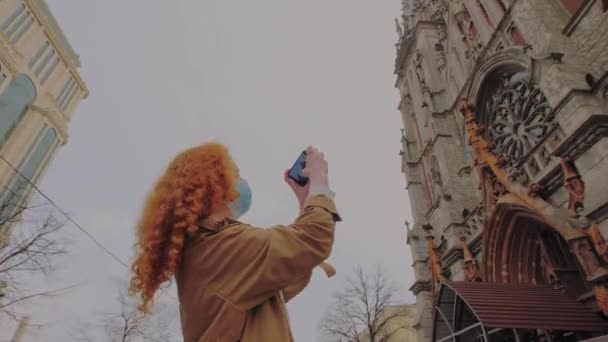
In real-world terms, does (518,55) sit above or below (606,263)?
above

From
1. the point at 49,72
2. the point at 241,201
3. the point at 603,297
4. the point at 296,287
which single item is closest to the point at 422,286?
the point at 603,297

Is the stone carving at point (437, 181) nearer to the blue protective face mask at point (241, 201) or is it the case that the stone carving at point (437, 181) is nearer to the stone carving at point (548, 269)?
the stone carving at point (548, 269)

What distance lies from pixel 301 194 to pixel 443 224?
37.6ft

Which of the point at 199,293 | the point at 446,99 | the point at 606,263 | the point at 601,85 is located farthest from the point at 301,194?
the point at 446,99

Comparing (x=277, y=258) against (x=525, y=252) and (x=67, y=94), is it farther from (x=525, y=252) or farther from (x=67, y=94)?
(x=67, y=94)

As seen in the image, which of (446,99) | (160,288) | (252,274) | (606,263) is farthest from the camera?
(446,99)

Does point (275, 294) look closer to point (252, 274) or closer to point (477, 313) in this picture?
point (252, 274)

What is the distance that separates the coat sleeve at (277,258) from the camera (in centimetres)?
140

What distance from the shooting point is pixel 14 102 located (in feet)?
69.7

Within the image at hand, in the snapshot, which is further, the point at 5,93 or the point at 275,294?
the point at 5,93

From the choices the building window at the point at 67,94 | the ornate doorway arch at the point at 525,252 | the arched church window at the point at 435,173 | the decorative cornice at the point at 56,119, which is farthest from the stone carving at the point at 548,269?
the building window at the point at 67,94

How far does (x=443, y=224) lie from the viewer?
1217 centimetres

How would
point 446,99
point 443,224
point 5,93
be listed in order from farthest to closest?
point 5,93 → point 446,99 → point 443,224

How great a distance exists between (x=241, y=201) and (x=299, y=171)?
0.39 m
